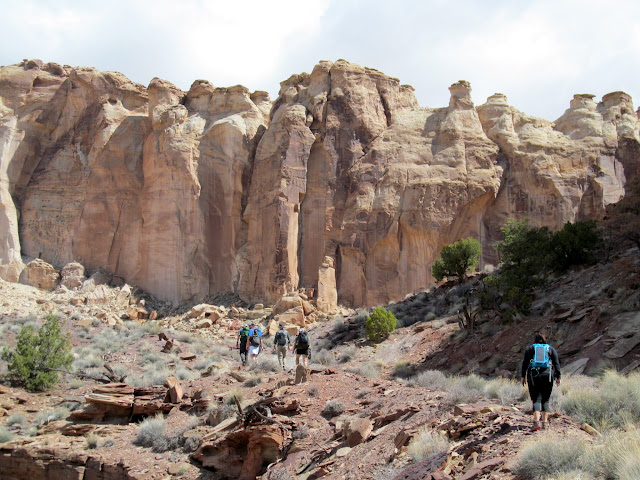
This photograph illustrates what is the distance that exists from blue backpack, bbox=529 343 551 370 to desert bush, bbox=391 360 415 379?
9250 millimetres

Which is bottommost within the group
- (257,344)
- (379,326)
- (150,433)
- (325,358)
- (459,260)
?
(150,433)

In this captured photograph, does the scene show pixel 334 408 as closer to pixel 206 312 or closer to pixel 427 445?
pixel 427 445

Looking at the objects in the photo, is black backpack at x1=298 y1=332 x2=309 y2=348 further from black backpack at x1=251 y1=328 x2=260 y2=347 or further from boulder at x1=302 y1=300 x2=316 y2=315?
boulder at x1=302 y1=300 x2=316 y2=315

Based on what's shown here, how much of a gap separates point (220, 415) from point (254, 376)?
2.32m

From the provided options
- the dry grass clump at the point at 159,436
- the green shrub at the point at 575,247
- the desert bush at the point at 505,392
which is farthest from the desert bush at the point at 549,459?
the green shrub at the point at 575,247

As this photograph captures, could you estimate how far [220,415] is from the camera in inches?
576

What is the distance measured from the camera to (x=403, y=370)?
18.3 meters

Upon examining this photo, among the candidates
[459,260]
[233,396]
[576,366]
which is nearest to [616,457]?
[576,366]

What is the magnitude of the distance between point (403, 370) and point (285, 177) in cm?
2042

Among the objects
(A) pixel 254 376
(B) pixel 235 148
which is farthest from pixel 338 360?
(B) pixel 235 148

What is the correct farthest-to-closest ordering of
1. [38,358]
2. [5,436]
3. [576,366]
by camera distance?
1. [38,358]
2. [5,436]
3. [576,366]

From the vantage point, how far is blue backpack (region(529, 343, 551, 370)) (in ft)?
27.1

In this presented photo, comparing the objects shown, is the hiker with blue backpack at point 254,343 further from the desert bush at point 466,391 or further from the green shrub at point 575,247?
the green shrub at point 575,247

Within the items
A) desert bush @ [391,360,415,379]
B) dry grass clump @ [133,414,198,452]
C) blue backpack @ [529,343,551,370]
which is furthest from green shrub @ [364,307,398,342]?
blue backpack @ [529,343,551,370]
